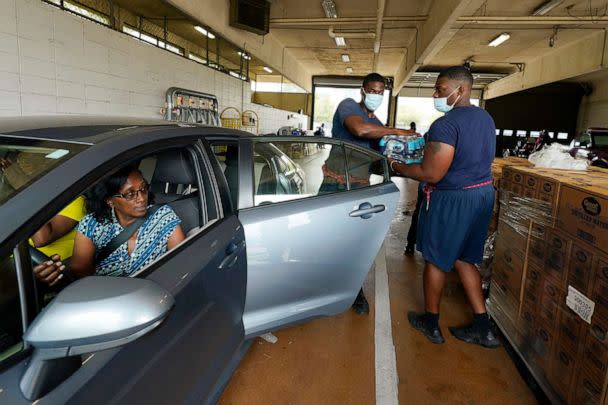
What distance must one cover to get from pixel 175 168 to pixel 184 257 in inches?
27.2

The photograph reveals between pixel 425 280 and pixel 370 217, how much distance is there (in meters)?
0.78

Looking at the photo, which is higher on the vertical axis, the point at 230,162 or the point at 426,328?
the point at 230,162

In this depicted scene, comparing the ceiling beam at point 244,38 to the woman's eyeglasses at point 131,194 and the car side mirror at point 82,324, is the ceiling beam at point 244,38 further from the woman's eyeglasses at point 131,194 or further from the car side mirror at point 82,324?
the car side mirror at point 82,324

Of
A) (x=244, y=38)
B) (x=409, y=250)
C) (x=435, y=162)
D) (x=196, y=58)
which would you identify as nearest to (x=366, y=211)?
(x=435, y=162)

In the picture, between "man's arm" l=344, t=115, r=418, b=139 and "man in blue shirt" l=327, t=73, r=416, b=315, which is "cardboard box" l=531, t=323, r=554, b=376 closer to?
"man in blue shirt" l=327, t=73, r=416, b=315

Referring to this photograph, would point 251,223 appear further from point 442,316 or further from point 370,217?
point 442,316

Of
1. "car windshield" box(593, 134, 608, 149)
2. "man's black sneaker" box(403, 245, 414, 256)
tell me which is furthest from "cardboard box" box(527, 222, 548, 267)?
"car windshield" box(593, 134, 608, 149)

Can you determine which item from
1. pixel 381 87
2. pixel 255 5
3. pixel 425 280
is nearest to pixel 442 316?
pixel 425 280

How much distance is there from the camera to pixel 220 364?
1.52 m

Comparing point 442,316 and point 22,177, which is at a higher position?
point 22,177

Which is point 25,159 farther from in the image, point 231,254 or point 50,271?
point 231,254

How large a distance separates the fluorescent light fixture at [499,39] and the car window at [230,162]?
11.2 meters

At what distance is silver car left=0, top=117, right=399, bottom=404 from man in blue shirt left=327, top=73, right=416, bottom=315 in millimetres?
350

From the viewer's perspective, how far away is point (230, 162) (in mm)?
1992
